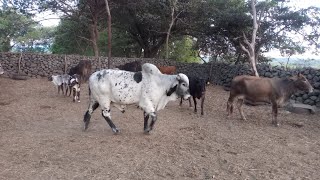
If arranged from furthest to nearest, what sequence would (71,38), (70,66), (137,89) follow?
(71,38) → (70,66) → (137,89)

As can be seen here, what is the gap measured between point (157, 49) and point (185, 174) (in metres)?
22.4

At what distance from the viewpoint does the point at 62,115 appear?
8781 millimetres

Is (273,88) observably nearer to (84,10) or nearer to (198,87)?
(198,87)

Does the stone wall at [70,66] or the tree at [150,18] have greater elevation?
the tree at [150,18]

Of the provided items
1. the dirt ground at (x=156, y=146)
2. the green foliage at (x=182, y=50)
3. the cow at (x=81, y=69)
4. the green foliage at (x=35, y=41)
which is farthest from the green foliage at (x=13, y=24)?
the dirt ground at (x=156, y=146)

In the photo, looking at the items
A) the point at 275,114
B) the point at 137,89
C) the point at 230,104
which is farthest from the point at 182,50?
the point at 137,89

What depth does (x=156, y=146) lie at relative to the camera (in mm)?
6039

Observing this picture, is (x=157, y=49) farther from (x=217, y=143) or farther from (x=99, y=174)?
(x=99, y=174)

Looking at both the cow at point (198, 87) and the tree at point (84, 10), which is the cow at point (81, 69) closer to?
the tree at point (84, 10)

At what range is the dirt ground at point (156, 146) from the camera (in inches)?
187

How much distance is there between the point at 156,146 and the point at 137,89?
1.29 m

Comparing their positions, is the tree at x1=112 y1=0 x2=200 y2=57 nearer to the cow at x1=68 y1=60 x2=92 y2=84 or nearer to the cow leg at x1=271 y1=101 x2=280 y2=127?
the cow at x1=68 y1=60 x2=92 y2=84

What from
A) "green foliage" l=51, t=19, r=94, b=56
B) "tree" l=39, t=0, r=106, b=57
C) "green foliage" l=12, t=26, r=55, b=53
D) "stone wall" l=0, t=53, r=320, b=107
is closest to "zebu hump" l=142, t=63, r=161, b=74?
"stone wall" l=0, t=53, r=320, b=107

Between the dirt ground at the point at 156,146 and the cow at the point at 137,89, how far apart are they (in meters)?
0.64
